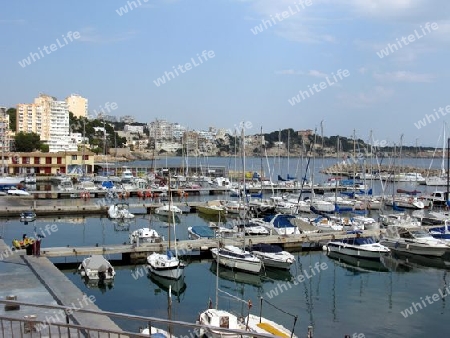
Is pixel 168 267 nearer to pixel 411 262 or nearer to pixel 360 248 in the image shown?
pixel 360 248

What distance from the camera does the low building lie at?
77.4 m

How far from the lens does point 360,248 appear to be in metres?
30.6

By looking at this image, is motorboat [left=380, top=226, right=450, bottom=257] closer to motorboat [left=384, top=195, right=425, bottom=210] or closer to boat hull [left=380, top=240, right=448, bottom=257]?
boat hull [left=380, top=240, right=448, bottom=257]

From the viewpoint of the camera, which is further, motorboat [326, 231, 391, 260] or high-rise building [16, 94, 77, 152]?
high-rise building [16, 94, 77, 152]

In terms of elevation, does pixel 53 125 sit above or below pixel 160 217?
above

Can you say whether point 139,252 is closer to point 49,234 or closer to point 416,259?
point 49,234

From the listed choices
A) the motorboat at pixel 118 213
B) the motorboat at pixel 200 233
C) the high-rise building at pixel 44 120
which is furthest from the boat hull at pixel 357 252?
the high-rise building at pixel 44 120

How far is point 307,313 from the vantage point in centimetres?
2089

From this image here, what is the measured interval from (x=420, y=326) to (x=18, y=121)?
150 m

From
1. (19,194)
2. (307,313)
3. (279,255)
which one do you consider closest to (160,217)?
(19,194)

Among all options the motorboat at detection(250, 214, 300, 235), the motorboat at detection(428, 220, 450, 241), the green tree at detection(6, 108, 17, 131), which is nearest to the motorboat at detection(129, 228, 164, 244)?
the motorboat at detection(250, 214, 300, 235)

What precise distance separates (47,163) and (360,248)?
5963 centimetres

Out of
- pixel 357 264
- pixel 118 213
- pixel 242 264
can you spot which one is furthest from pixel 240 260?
pixel 118 213

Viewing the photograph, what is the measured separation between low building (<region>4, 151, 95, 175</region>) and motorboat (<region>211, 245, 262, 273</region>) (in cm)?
5471
